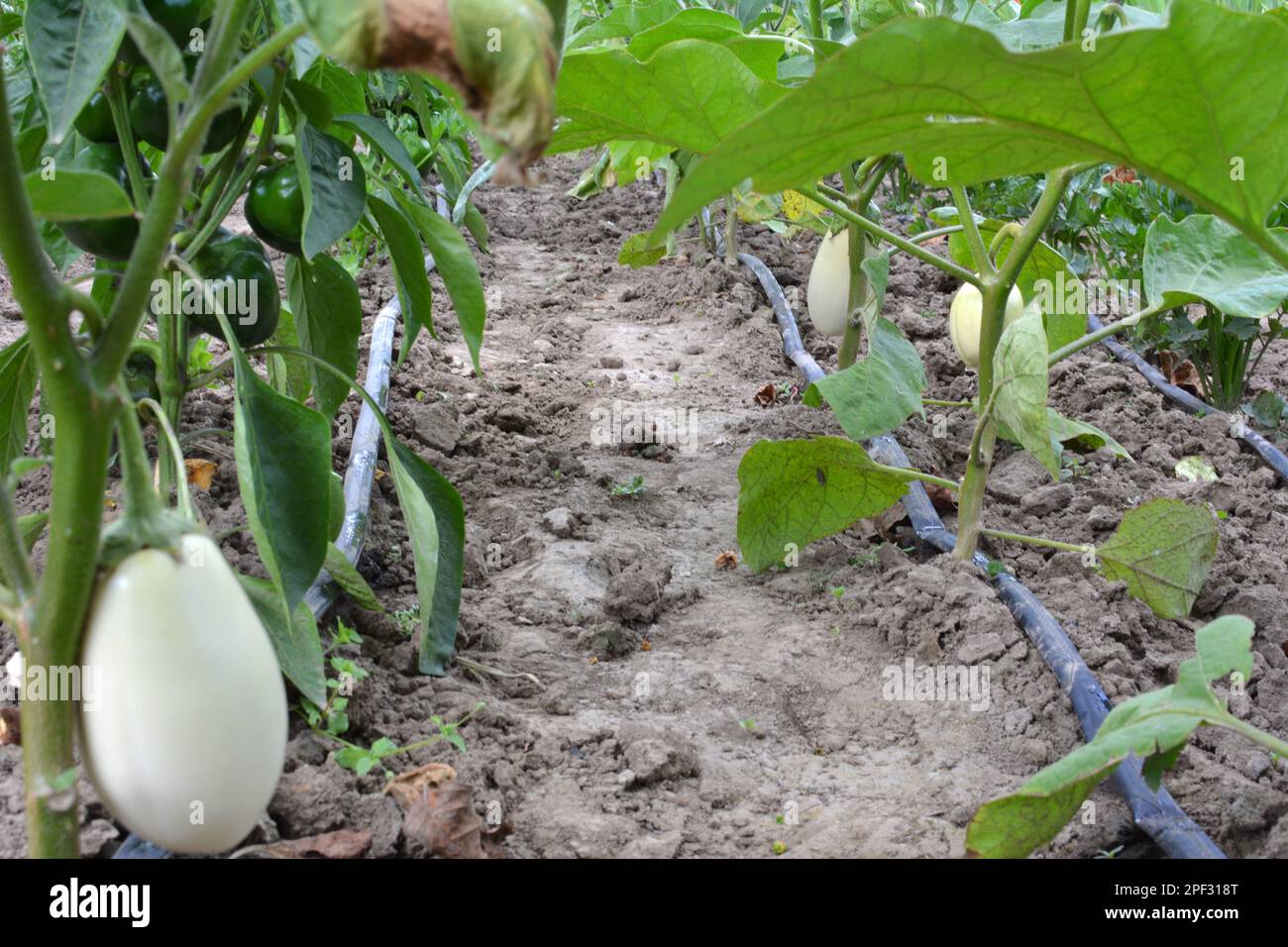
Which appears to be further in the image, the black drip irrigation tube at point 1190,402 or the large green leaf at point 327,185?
the black drip irrigation tube at point 1190,402

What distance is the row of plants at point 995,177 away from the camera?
772mm

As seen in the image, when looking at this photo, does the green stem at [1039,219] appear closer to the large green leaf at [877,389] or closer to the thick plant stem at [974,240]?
the thick plant stem at [974,240]

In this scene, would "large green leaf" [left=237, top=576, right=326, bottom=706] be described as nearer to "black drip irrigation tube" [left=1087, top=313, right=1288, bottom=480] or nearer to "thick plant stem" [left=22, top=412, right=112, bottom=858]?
"thick plant stem" [left=22, top=412, right=112, bottom=858]

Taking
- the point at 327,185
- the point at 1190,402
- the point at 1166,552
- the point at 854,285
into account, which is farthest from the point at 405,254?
the point at 1190,402

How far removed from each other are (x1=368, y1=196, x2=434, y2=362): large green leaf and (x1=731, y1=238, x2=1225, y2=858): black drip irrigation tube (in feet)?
3.09

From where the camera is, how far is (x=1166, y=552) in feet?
5.31

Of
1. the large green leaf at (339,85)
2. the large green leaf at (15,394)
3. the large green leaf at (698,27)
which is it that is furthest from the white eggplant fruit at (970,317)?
the large green leaf at (15,394)

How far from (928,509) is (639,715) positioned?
767 millimetres

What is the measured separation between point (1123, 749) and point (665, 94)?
81 centimetres

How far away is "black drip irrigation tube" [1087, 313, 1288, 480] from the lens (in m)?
2.29

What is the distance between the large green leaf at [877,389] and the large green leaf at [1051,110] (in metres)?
0.78

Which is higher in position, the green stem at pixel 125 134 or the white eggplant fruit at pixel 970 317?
the green stem at pixel 125 134

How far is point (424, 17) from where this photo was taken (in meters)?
0.58
